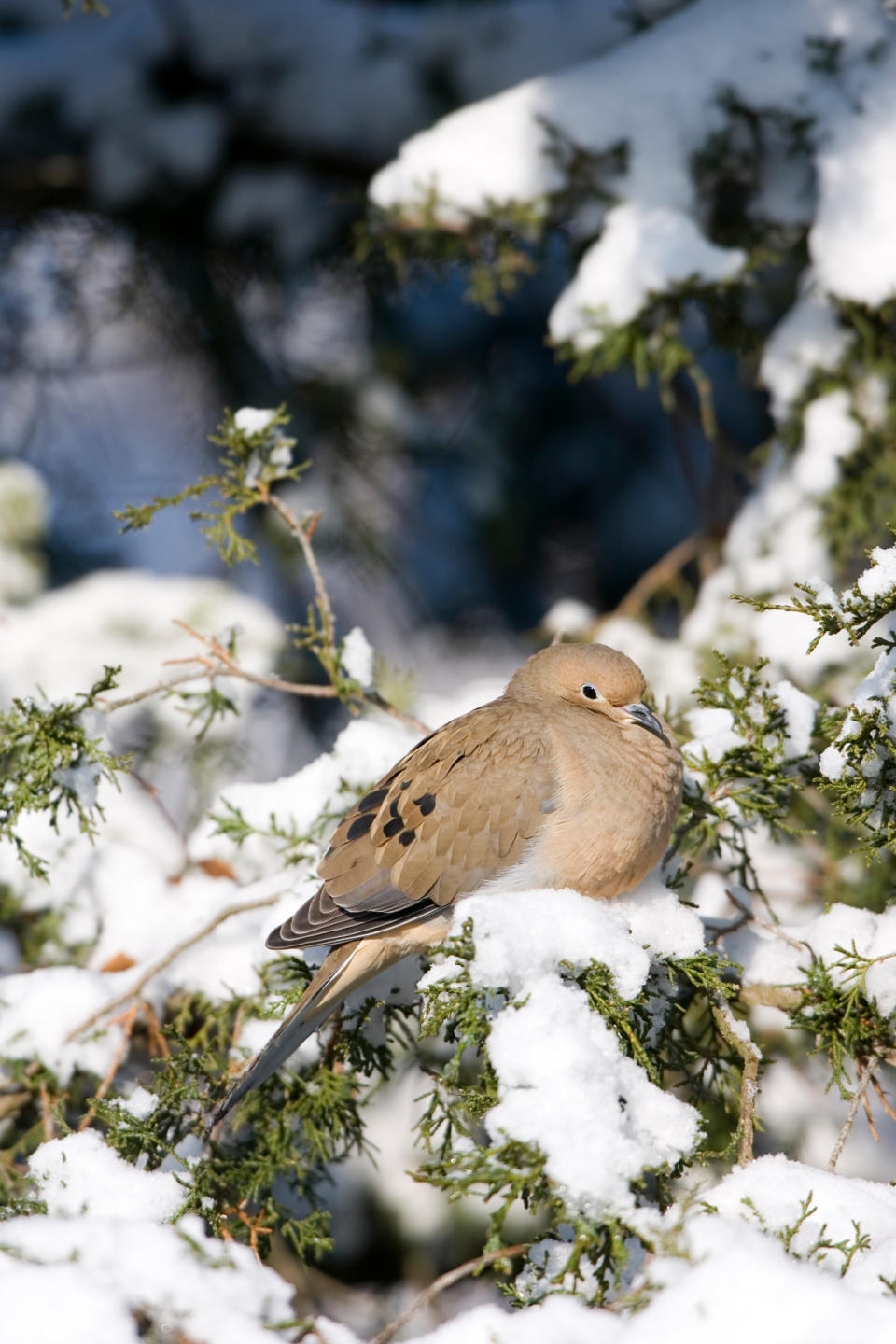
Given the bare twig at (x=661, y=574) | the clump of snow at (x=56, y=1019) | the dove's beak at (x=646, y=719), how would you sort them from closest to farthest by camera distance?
1. the dove's beak at (x=646, y=719)
2. the clump of snow at (x=56, y=1019)
3. the bare twig at (x=661, y=574)

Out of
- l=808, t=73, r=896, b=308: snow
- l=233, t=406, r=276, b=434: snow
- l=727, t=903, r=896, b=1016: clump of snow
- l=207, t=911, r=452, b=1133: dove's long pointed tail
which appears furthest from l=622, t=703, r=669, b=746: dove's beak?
l=808, t=73, r=896, b=308: snow

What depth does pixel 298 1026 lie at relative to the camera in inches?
82.4

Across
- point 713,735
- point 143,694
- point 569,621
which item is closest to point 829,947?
point 713,735

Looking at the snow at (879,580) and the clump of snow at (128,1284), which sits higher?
the snow at (879,580)

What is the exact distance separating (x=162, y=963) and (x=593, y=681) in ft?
3.51

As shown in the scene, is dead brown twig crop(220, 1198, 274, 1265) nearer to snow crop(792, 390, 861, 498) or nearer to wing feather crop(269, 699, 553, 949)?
wing feather crop(269, 699, 553, 949)

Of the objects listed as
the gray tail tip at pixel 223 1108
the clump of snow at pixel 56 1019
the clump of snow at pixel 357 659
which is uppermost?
the clump of snow at pixel 357 659

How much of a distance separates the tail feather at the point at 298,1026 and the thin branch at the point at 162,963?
11.5 inches

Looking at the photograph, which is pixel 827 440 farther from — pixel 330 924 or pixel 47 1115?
pixel 47 1115

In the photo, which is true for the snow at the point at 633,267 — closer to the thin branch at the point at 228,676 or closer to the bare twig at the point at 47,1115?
the thin branch at the point at 228,676

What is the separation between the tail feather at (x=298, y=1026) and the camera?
6.70ft

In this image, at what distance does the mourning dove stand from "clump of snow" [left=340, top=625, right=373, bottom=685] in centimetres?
21

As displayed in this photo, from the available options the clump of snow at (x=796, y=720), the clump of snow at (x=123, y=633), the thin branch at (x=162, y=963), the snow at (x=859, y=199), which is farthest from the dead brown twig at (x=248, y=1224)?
the snow at (x=859, y=199)

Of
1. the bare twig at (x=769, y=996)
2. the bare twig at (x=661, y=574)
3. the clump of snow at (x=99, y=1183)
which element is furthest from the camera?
the bare twig at (x=661, y=574)
